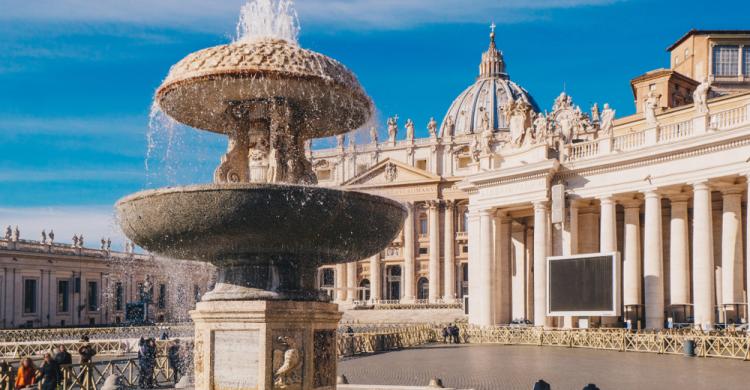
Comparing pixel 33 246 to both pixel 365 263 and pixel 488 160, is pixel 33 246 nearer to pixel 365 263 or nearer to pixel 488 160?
pixel 365 263

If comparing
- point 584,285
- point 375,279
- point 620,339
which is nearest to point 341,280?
point 375,279

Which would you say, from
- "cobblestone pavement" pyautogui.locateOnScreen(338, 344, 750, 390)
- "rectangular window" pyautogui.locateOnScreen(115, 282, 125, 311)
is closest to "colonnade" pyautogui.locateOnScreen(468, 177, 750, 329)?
"cobblestone pavement" pyautogui.locateOnScreen(338, 344, 750, 390)

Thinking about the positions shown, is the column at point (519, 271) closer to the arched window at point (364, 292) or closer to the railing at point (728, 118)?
the railing at point (728, 118)

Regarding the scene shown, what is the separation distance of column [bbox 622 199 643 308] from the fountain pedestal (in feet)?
88.3

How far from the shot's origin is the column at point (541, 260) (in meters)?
35.8

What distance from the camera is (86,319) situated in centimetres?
7575

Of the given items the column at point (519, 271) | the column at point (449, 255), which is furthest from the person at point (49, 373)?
the column at point (449, 255)

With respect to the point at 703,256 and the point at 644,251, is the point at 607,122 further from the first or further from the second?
the point at 703,256

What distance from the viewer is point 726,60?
51.3 meters

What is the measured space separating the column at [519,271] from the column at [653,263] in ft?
27.6

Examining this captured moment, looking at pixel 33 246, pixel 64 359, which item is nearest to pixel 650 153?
pixel 64 359

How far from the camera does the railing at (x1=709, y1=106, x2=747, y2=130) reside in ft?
96.9

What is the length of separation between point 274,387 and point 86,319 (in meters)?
71.1

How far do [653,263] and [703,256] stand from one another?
257cm
